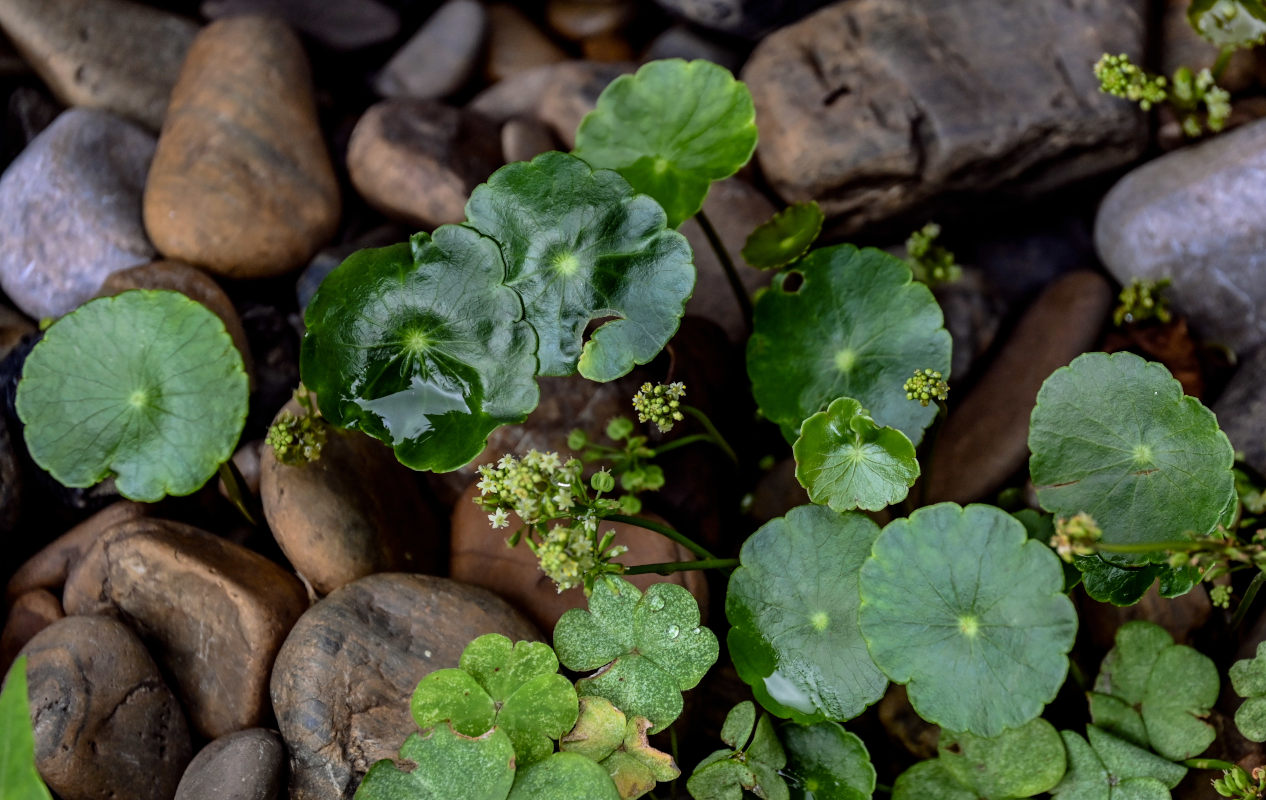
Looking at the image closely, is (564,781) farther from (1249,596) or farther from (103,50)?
(103,50)

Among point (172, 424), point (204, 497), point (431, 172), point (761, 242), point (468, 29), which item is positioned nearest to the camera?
point (172, 424)

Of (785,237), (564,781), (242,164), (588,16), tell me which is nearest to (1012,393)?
(785,237)

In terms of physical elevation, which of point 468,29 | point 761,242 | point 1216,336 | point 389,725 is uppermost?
point 468,29

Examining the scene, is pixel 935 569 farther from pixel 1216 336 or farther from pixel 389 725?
pixel 1216 336

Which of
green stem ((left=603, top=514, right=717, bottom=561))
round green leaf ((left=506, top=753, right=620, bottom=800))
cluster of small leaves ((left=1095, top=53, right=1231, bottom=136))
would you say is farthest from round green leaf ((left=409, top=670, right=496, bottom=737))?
cluster of small leaves ((left=1095, top=53, right=1231, bottom=136))

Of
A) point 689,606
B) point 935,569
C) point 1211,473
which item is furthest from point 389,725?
point 1211,473
